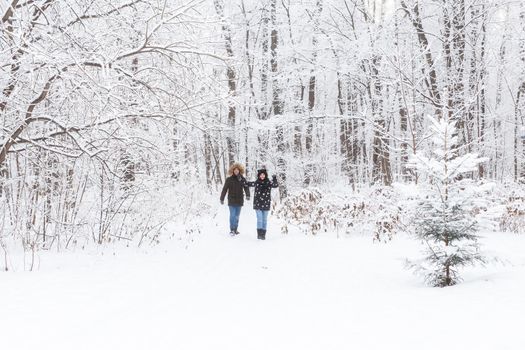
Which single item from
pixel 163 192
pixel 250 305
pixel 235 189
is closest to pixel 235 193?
pixel 235 189

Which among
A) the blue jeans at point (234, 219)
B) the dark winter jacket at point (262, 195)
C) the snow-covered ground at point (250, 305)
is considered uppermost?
the dark winter jacket at point (262, 195)

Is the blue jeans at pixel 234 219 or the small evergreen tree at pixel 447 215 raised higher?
the small evergreen tree at pixel 447 215

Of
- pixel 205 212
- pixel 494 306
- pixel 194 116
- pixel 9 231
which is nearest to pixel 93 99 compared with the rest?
pixel 194 116

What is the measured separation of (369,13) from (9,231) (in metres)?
11.9

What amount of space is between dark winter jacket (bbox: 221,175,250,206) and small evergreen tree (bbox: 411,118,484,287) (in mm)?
5827

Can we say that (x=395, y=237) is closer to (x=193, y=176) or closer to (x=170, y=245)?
(x=170, y=245)

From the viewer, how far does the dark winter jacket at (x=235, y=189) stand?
10.7 meters

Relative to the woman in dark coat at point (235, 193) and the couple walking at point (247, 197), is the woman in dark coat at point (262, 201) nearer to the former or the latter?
the couple walking at point (247, 197)

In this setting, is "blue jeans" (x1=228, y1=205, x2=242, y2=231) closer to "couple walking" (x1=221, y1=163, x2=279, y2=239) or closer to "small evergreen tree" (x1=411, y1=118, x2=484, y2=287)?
"couple walking" (x1=221, y1=163, x2=279, y2=239)

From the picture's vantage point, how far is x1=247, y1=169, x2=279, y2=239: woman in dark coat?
1030 centimetres

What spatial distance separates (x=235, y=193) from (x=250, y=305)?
608 cm

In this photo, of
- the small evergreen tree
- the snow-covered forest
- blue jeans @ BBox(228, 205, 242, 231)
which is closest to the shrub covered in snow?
the snow-covered forest

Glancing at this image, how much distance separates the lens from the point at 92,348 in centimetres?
349

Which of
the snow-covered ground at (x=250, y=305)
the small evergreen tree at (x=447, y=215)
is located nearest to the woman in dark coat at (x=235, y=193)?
A: the snow-covered ground at (x=250, y=305)
